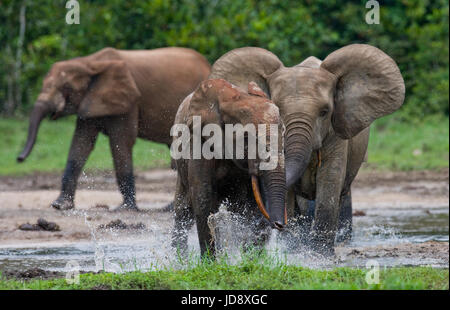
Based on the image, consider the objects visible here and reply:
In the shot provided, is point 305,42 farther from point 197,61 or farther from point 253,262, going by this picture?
point 253,262

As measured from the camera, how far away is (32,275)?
639 cm

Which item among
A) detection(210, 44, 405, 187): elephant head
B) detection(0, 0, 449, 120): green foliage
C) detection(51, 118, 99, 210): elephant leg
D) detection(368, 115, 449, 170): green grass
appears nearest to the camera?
detection(210, 44, 405, 187): elephant head

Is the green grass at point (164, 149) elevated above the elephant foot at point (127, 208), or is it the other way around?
the elephant foot at point (127, 208)

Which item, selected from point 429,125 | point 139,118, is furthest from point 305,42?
point 139,118

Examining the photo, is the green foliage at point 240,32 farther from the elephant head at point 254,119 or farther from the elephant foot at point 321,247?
the elephant head at point 254,119

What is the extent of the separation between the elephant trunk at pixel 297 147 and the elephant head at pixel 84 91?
5.04 m

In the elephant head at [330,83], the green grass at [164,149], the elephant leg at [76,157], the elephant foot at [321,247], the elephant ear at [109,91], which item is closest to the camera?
the elephant head at [330,83]

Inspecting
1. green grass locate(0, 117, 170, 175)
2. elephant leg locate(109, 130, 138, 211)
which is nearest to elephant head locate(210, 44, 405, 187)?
elephant leg locate(109, 130, 138, 211)

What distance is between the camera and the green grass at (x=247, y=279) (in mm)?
5367

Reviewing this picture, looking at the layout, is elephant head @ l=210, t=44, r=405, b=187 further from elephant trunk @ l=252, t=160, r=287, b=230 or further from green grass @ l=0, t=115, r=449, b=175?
green grass @ l=0, t=115, r=449, b=175

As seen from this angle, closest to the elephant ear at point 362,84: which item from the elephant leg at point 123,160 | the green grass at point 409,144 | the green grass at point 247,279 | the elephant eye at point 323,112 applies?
the elephant eye at point 323,112

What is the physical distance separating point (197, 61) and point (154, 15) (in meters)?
4.67

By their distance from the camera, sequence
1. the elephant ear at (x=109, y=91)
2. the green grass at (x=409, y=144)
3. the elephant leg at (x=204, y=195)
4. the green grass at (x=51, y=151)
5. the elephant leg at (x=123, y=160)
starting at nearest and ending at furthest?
the elephant leg at (x=204, y=195), the elephant leg at (x=123, y=160), the elephant ear at (x=109, y=91), the green grass at (x=409, y=144), the green grass at (x=51, y=151)

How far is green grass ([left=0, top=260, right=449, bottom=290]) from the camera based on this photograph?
17.6 ft
